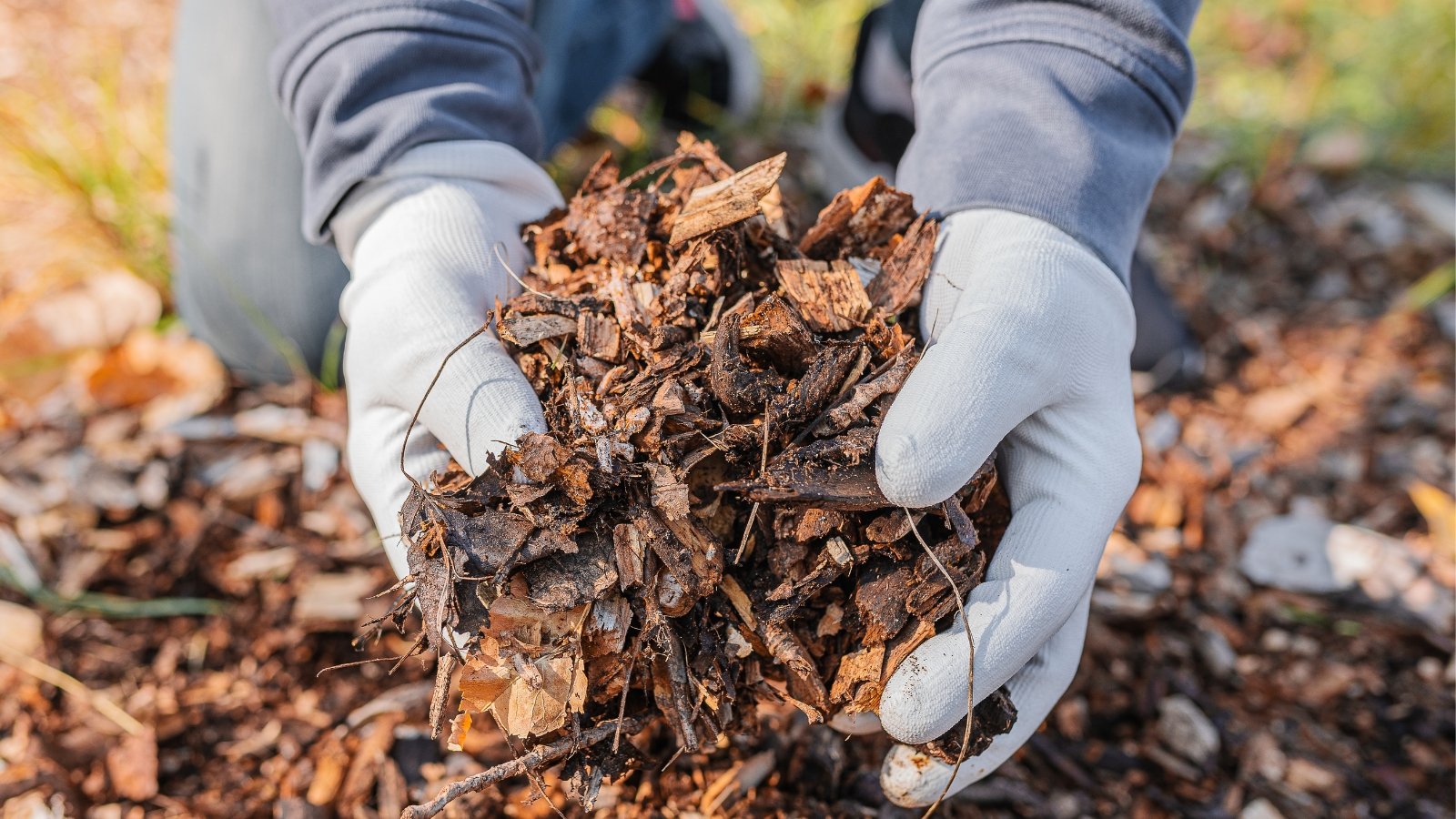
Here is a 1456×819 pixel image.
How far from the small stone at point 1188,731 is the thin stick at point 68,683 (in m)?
Answer: 2.32

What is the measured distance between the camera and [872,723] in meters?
1.63

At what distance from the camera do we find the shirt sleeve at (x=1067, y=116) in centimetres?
180

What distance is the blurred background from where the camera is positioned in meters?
1.93

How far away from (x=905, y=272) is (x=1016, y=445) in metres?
0.39

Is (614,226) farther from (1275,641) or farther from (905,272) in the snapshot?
(1275,641)

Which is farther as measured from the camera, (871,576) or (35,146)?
(35,146)

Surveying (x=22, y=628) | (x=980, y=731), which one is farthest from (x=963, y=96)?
(x=22, y=628)

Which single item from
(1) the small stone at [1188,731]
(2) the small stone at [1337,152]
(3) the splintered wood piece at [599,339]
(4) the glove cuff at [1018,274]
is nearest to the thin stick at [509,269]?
(3) the splintered wood piece at [599,339]

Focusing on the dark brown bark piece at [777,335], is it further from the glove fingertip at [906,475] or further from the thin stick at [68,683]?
the thin stick at [68,683]

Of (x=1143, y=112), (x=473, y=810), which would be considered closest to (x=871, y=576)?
(x=473, y=810)

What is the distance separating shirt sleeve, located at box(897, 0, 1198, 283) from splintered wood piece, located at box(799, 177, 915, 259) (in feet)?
0.58

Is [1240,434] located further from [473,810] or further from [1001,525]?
[473,810]

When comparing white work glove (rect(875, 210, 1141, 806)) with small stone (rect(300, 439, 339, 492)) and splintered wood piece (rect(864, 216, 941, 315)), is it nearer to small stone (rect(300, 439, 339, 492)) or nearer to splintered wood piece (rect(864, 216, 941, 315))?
splintered wood piece (rect(864, 216, 941, 315))

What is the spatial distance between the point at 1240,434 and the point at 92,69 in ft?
14.7
